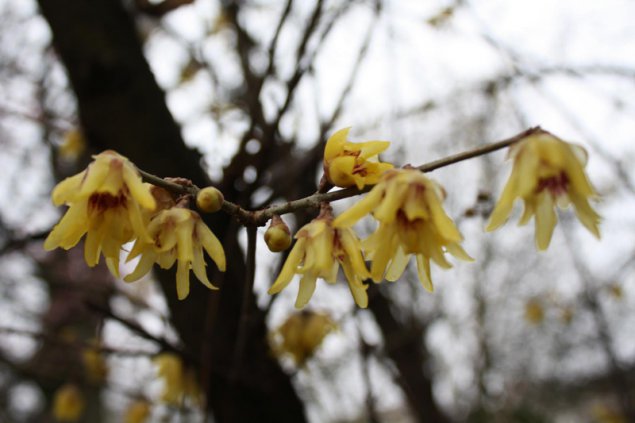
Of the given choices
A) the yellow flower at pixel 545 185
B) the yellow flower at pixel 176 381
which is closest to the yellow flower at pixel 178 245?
the yellow flower at pixel 545 185

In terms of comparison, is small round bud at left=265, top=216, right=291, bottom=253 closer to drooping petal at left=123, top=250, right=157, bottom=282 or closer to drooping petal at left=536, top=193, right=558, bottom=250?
drooping petal at left=123, top=250, right=157, bottom=282

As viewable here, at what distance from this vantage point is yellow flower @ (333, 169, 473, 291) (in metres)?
0.87

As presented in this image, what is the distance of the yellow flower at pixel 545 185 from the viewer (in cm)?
84

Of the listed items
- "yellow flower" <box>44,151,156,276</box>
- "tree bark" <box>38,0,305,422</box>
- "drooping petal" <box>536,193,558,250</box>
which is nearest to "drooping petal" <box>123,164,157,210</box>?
"yellow flower" <box>44,151,156,276</box>

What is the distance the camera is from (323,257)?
3.12 ft

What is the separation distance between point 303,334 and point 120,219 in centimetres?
126

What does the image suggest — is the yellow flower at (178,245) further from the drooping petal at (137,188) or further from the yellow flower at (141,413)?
the yellow flower at (141,413)

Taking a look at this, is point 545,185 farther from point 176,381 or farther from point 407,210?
point 176,381

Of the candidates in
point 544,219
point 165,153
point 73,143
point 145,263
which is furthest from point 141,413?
point 544,219

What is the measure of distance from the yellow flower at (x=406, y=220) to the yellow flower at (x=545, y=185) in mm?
85

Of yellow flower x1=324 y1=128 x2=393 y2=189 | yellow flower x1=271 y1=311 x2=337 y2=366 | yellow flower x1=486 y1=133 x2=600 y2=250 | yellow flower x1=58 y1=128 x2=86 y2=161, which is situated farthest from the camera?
yellow flower x1=58 y1=128 x2=86 y2=161

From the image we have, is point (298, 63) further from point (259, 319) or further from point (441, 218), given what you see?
point (441, 218)

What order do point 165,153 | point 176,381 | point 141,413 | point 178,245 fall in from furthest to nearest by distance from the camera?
point 141,413, point 176,381, point 165,153, point 178,245

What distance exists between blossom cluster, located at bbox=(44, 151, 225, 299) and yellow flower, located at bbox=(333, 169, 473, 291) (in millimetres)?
262
